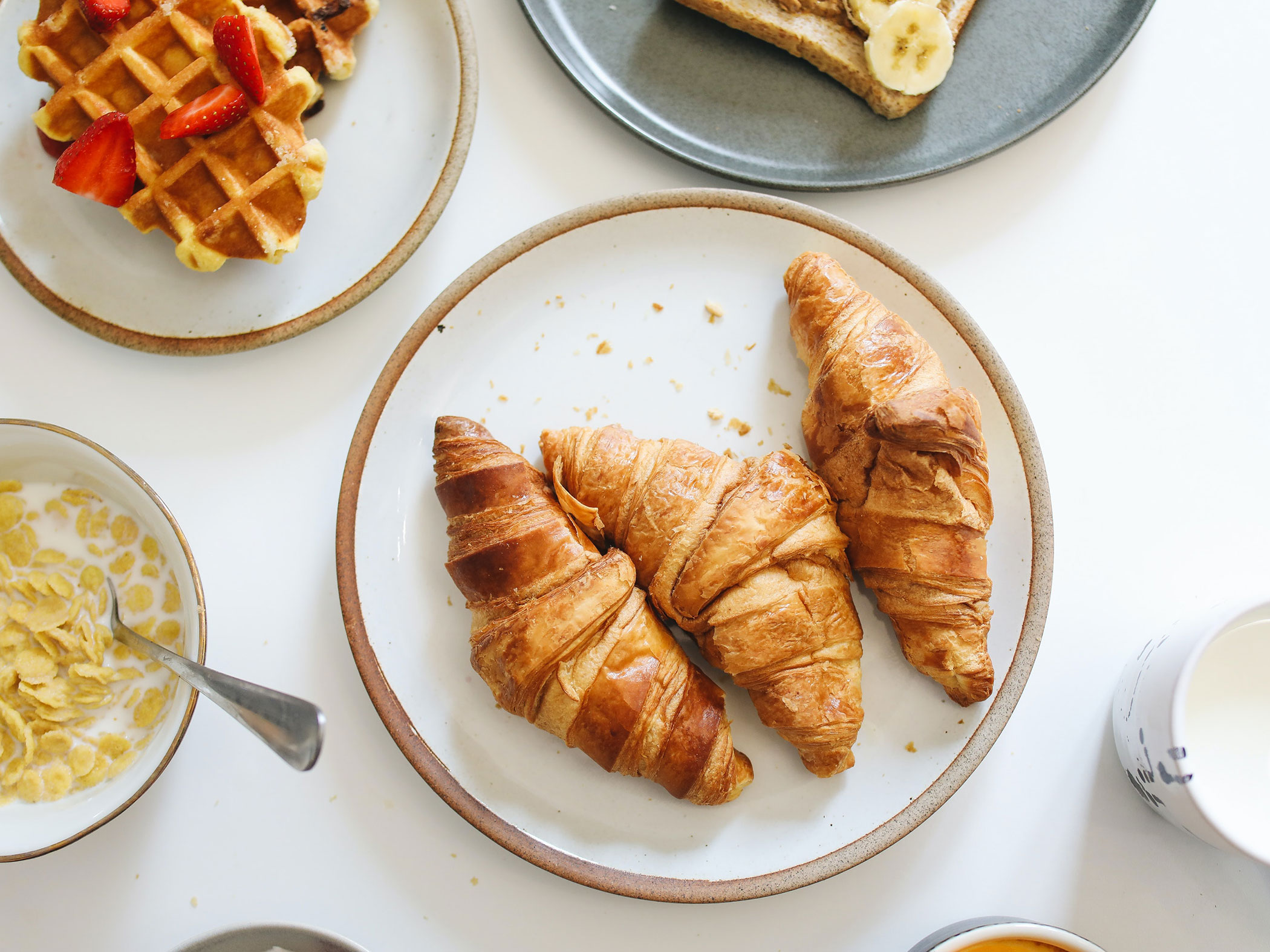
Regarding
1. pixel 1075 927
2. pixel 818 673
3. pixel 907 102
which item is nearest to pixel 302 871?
pixel 818 673

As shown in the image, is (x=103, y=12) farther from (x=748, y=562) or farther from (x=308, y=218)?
(x=748, y=562)

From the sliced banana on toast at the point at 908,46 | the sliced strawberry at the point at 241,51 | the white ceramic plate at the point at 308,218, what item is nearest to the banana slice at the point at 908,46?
the sliced banana on toast at the point at 908,46

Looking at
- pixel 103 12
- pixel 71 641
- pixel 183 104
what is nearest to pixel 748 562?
pixel 71 641

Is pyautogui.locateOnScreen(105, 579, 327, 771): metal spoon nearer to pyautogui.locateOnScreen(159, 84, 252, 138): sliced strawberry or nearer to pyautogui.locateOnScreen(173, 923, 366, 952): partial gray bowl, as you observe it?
pyautogui.locateOnScreen(173, 923, 366, 952): partial gray bowl

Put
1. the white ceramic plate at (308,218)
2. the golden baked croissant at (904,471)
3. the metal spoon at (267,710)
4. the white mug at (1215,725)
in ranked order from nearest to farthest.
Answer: the metal spoon at (267,710)
the golden baked croissant at (904,471)
the white mug at (1215,725)
the white ceramic plate at (308,218)

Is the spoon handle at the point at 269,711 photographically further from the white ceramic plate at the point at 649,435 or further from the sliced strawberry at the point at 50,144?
the sliced strawberry at the point at 50,144
